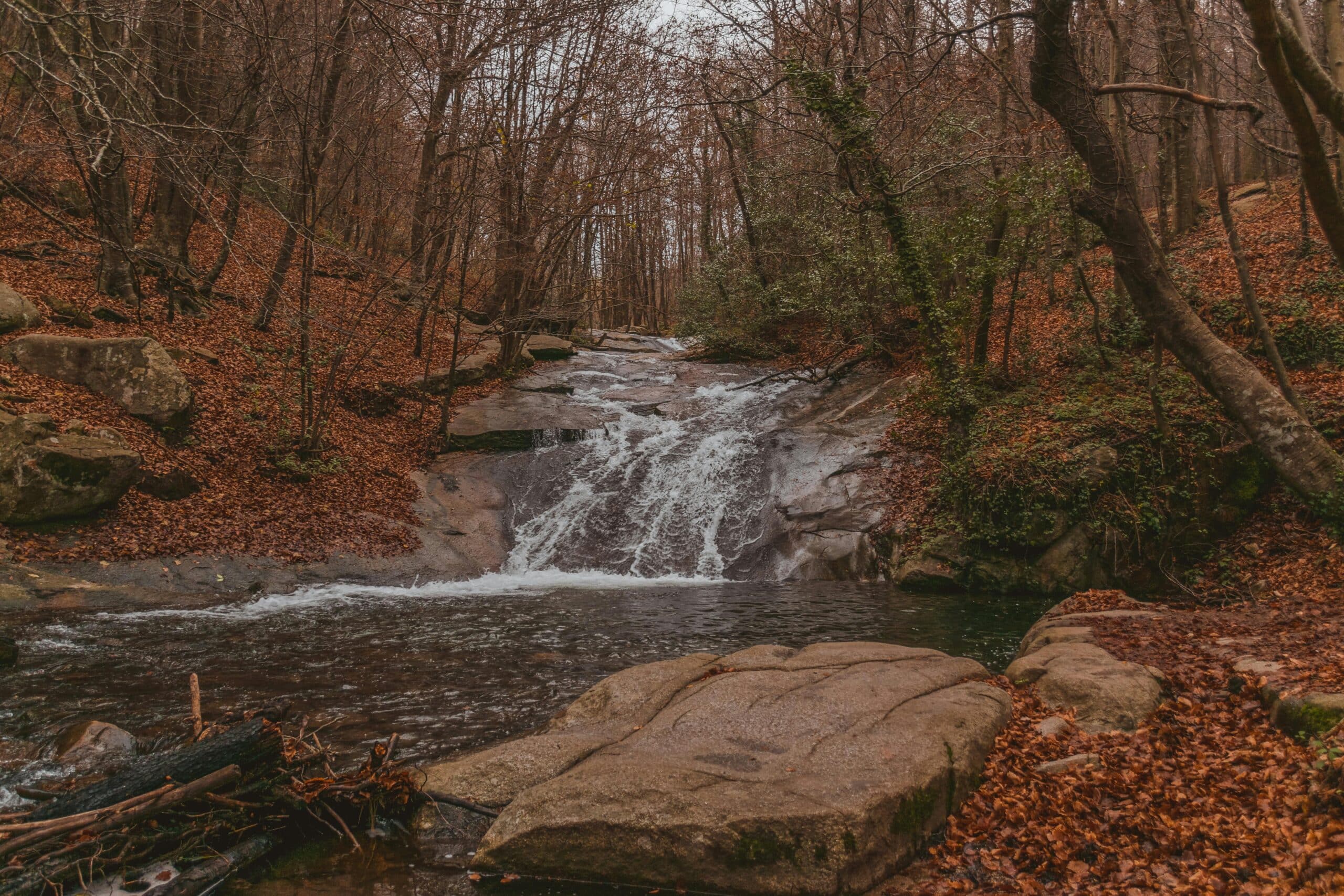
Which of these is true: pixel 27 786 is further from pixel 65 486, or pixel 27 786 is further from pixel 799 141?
pixel 799 141

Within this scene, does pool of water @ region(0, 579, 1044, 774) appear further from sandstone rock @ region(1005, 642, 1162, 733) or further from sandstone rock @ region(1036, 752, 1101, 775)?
sandstone rock @ region(1036, 752, 1101, 775)

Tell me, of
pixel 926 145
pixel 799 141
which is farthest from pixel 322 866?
pixel 799 141

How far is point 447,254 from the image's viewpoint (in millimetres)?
14867

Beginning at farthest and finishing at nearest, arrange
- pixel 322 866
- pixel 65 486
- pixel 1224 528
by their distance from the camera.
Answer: pixel 1224 528
pixel 65 486
pixel 322 866

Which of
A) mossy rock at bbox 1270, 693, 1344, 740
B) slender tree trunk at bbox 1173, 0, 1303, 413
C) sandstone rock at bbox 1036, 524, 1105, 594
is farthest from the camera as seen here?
sandstone rock at bbox 1036, 524, 1105, 594

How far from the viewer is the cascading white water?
14.1 m

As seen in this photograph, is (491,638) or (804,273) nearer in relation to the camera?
(491,638)

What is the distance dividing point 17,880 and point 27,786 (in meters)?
1.53

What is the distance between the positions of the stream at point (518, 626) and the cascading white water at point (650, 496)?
0.14 feet

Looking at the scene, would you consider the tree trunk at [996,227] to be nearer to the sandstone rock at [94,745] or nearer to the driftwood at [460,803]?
the driftwood at [460,803]

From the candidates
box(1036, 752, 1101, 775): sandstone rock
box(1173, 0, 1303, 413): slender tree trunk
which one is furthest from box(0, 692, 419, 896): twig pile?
box(1173, 0, 1303, 413): slender tree trunk

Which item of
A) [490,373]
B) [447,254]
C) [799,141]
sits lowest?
[490,373]

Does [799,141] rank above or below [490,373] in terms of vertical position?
above

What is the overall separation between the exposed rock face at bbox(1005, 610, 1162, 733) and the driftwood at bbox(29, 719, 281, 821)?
18.1 ft
